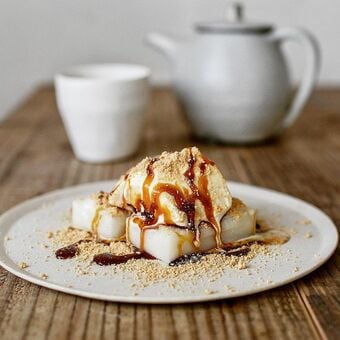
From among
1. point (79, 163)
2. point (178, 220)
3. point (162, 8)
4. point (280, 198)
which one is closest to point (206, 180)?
point (178, 220)

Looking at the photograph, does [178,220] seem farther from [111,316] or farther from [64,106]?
[64,106]

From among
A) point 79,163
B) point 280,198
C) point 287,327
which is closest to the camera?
point 287,327

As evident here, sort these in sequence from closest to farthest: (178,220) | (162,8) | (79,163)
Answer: (178,220) < (79,163) < (162,8)

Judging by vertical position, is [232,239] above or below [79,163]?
above

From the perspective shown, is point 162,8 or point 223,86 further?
point 162,8

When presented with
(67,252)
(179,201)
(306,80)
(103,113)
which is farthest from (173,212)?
(306,80)

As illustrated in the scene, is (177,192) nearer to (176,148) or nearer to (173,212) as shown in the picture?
(173,212)

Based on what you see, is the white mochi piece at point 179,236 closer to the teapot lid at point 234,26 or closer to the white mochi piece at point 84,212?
the white mochi piece at point 84,212
